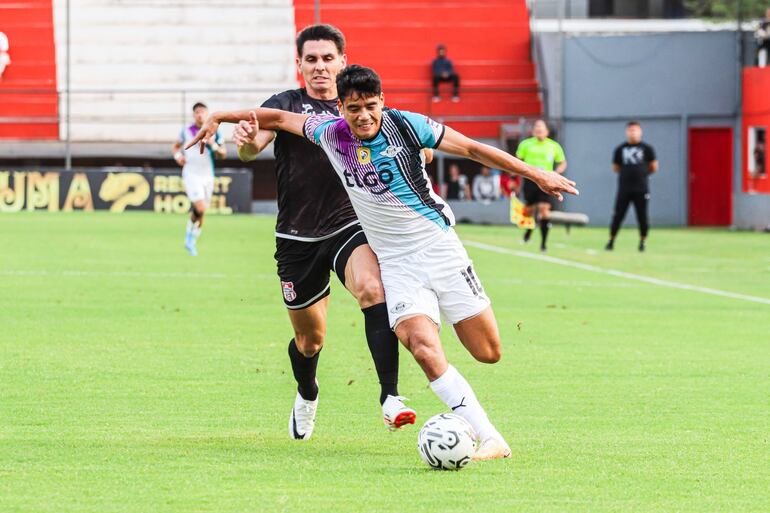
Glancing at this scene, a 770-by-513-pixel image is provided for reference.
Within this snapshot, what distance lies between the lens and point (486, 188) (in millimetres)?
37344

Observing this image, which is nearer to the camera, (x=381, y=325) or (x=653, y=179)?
(x=381, y=325)

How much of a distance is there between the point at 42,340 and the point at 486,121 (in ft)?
94.7

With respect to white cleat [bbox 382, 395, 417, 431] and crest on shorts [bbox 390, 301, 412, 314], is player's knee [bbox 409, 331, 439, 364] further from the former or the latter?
white cleat [bbox 382, 395, 417, 431]

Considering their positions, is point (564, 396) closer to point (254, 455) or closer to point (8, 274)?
point (254, 455)

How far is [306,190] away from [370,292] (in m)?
0.99

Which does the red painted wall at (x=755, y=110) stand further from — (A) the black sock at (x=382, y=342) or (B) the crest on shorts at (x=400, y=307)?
(B) the crest on shorts at (x=400, y=307)

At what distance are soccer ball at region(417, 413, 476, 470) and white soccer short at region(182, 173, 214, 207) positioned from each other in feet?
57.8

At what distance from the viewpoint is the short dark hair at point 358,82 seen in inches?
271

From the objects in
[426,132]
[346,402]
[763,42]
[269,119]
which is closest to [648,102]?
[763,42]

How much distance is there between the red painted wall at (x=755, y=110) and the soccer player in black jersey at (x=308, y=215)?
29286mm

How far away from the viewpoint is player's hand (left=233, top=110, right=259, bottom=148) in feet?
24.9

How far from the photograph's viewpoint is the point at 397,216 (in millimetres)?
7203

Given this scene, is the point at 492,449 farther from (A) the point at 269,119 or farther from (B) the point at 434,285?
(A) the point at 269,119

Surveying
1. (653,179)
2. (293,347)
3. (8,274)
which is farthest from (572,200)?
(293,347)
